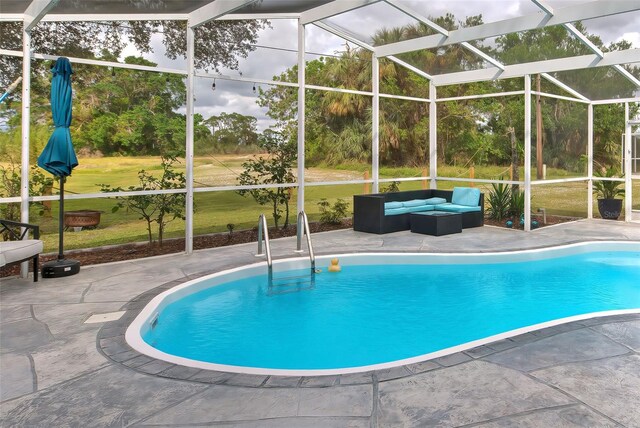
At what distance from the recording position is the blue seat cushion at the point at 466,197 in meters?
11.0

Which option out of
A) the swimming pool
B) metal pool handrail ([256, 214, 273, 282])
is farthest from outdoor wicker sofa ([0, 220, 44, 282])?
metal pool handrail ([256, 214, 273, 282])

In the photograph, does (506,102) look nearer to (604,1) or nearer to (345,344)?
(604,1)

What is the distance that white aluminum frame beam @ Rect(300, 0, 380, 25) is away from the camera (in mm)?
7881

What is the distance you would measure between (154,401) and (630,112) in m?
13.4

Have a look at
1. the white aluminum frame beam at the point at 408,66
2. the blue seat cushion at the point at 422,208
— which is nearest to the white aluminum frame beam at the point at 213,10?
the white aluminum frame beam at the point at 408,66

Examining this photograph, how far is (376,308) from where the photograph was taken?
19.5 ft

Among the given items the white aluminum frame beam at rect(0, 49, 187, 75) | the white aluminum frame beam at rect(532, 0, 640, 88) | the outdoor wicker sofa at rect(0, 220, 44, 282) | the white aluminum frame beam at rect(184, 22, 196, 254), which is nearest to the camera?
the outdoor wicker sofa at rect(0, 220, 44, 282)

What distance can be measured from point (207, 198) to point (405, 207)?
8867 millimetres

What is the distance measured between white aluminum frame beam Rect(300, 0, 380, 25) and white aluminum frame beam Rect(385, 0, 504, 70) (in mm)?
641

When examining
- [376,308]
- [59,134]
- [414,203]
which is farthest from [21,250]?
[414,203]

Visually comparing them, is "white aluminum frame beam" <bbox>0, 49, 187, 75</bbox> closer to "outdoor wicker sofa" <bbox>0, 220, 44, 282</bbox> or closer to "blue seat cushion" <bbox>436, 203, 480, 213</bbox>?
"outdoor wicker sofa" <bbox>0, 220, 44, 282</bbox>

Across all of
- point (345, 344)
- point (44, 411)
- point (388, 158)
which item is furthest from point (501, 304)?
point (388, 158)

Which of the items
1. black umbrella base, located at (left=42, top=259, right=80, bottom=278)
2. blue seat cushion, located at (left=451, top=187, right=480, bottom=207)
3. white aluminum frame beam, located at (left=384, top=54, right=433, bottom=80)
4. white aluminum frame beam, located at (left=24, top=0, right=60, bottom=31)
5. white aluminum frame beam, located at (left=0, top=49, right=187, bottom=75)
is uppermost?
white aluminum frame beam, located at (left=384, top=54, right=433, bottom=80)

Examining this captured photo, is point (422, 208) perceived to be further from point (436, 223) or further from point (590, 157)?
point (590, 157)
